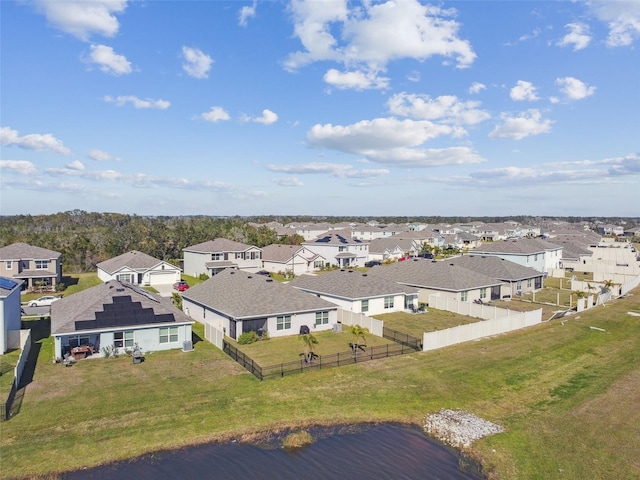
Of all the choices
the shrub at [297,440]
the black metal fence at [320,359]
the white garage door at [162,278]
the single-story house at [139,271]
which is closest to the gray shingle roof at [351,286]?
the black metal fence at [320,359]

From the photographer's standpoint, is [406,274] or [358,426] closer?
[358,426]

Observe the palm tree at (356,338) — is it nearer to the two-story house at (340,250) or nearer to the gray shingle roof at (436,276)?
the gray shingle roof at (436,276)

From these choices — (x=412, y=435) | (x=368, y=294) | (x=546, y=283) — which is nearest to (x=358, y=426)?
(x=412, y=435)

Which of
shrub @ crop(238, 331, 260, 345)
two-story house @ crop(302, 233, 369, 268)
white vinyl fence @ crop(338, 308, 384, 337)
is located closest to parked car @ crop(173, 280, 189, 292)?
white vinyl fence @ crop(338, 308, 384, 337)

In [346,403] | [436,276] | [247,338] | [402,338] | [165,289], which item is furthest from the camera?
[165,289]

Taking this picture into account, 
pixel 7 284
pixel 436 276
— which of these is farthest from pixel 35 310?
pixel 436 276

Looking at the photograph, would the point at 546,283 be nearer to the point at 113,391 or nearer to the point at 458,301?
the point at 458,301

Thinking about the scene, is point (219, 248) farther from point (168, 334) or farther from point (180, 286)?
point (168, 334)

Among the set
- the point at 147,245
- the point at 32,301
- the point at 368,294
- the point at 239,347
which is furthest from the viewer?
the point at 147,245
